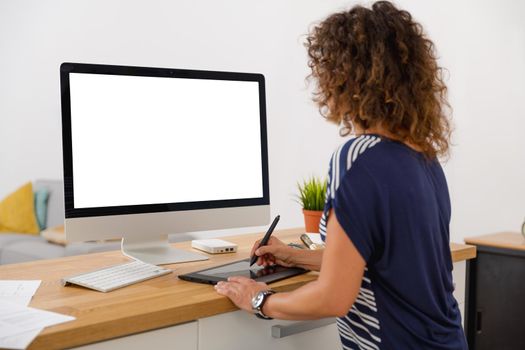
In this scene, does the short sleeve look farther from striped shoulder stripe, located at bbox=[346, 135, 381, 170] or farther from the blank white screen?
the blank white screen

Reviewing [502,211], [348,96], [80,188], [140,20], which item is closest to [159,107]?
[80,188]

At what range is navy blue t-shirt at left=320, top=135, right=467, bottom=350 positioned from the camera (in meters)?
1.07

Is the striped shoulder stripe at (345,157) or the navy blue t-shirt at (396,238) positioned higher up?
the striped shoulder stripe at (345,157)

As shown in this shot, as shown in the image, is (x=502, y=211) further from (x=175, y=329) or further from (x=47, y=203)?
(x=47, y=203)

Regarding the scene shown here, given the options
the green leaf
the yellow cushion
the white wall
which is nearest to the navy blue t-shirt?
the green leaf

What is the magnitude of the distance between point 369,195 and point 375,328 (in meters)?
0.29

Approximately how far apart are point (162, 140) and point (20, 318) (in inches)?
25.5

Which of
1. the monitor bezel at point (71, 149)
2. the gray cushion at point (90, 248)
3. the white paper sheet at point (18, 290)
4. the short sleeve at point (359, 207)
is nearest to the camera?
the short sleeve at point (359, 207)

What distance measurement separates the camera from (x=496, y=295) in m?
2.72

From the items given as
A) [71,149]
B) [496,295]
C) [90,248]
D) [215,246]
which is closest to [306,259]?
[215,246]

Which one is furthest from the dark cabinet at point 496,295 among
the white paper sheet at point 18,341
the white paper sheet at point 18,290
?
the white paper sheet at point 18,341

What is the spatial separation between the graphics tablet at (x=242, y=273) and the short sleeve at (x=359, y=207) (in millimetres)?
346

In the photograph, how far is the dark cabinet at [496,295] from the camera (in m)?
2.65

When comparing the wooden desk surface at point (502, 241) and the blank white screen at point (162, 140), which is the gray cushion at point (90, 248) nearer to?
the wooden desk surface at point (502, 241)
